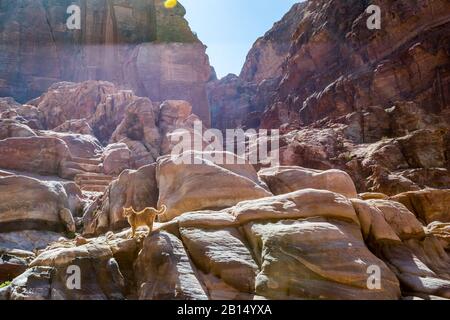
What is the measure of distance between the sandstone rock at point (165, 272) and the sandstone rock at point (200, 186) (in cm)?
294

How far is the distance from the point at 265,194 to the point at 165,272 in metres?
5.43

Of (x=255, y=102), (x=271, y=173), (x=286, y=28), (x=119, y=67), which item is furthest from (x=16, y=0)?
(x=271, y=173)

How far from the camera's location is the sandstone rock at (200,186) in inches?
492

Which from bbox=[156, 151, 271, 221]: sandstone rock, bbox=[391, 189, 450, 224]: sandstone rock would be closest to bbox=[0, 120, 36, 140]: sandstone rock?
bbox=[156, 151, 271, 221]: sandstone rock

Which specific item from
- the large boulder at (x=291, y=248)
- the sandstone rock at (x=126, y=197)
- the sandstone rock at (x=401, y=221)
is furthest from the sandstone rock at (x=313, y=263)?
the sandstone rock at (x=126, y=197)

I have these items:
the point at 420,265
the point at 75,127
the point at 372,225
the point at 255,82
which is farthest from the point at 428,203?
the point at 255,82

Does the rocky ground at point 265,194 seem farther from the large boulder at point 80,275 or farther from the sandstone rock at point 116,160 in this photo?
the sandstone rock at point 116,160

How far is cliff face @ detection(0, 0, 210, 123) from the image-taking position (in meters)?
71.9

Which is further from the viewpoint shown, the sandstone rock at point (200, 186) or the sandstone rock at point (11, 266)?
the sandstone rock at point (11, 266)

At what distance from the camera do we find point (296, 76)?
71.8 metres

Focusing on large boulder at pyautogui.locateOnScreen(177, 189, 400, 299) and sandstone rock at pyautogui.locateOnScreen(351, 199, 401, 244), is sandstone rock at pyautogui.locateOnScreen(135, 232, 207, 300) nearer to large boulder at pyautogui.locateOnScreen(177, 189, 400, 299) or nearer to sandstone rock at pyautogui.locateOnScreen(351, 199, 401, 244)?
large boulder at pyautogui.locateOnScreen(177, 189, 400, 299)

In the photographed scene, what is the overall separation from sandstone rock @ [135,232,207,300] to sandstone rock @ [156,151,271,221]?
2.94m

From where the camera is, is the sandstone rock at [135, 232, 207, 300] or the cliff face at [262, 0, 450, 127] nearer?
the sandstone rock at [135, 232, 207, 300]

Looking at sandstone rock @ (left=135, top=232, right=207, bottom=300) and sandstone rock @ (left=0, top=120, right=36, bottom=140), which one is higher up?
sandstone rock @ (left=0, top=120, right=36, bottom=140)
